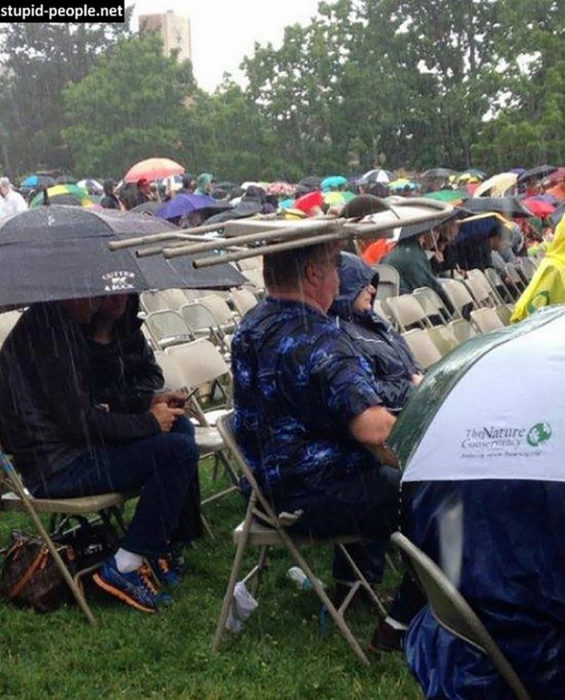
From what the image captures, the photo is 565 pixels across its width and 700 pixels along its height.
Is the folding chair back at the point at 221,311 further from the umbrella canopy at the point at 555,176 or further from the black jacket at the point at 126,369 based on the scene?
the umbrella canopy at the point at 555,176

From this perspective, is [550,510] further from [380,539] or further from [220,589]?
[220,589]

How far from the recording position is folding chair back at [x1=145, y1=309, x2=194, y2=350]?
831 centimetres

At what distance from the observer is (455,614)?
2.30 meters

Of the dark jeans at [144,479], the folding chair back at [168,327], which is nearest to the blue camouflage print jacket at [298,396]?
the dark jeans at [144,479]

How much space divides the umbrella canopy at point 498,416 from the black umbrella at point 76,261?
221 centimetres

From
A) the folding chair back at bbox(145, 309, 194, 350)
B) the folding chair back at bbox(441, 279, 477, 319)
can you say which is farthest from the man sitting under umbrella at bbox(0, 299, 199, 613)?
the folding chair back at bbox(441, 279, 477, 319)

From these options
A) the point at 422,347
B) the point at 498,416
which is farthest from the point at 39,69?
the point at 498,416

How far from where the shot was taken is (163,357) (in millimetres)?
5887

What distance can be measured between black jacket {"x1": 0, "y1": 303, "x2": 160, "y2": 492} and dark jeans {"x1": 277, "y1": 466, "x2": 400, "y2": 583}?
3.34 feet

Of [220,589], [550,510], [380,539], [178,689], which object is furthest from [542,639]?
[220,589]

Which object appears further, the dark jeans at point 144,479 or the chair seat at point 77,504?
the dark jeans at point 144,479

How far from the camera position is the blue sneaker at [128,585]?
4.75 metres

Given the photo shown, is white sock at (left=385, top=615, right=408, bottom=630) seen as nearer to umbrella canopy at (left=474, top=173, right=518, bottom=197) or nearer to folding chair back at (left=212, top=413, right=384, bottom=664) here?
folding chair back at (left=212, top=413, right=384, bottom=664)

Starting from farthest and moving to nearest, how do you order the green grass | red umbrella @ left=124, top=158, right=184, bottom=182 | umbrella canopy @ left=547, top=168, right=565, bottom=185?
1. red umbrella @ left=124, top=158, right=184, bottom=182
2. umbrella canopy @ left=547, top=168, right=565, bottom=185
3. the green grass
